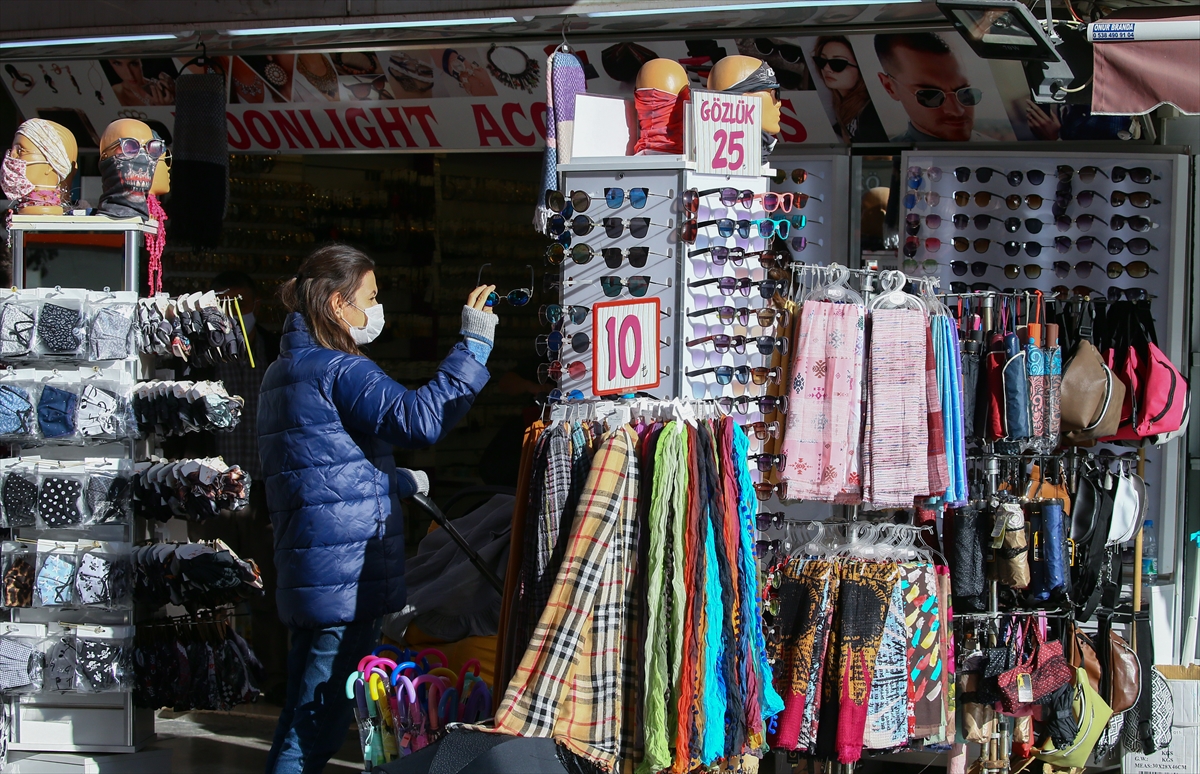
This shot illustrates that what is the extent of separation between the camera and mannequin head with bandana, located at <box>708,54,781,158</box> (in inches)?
149

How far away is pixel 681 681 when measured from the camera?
2.96m

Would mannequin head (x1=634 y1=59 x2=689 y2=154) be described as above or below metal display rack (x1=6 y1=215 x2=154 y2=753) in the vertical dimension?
above

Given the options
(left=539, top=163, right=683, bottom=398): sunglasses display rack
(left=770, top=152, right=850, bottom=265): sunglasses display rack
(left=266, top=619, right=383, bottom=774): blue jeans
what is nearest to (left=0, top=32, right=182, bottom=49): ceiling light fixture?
(left=770, top=152, right=850, bottom=265): sunglasses display rack

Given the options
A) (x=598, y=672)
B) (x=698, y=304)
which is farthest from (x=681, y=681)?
(x=698, y=304)

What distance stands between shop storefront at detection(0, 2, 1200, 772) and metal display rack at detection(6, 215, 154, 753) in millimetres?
15

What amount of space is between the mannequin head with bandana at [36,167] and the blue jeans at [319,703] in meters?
2.19

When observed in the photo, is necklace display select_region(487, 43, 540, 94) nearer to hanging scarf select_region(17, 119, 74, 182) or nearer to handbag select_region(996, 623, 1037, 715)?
hanging scarf select_region(17, 119, 74, 182)

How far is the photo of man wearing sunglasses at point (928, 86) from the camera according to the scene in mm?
4980

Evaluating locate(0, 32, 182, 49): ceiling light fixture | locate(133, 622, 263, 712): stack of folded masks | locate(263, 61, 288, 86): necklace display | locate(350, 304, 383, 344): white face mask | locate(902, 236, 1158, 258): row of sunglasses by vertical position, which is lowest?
locate(133, 622, 263, 712): stack of folded masks

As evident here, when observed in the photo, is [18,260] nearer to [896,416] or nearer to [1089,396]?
[896,416]

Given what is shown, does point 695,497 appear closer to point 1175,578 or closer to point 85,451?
point 85,451

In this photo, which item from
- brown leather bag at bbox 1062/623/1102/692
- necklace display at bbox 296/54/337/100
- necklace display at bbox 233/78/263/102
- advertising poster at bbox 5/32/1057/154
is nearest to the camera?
brown leather bag at bbox 1062/623/1102/692

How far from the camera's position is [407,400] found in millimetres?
3535

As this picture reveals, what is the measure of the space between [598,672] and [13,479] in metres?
2.81
